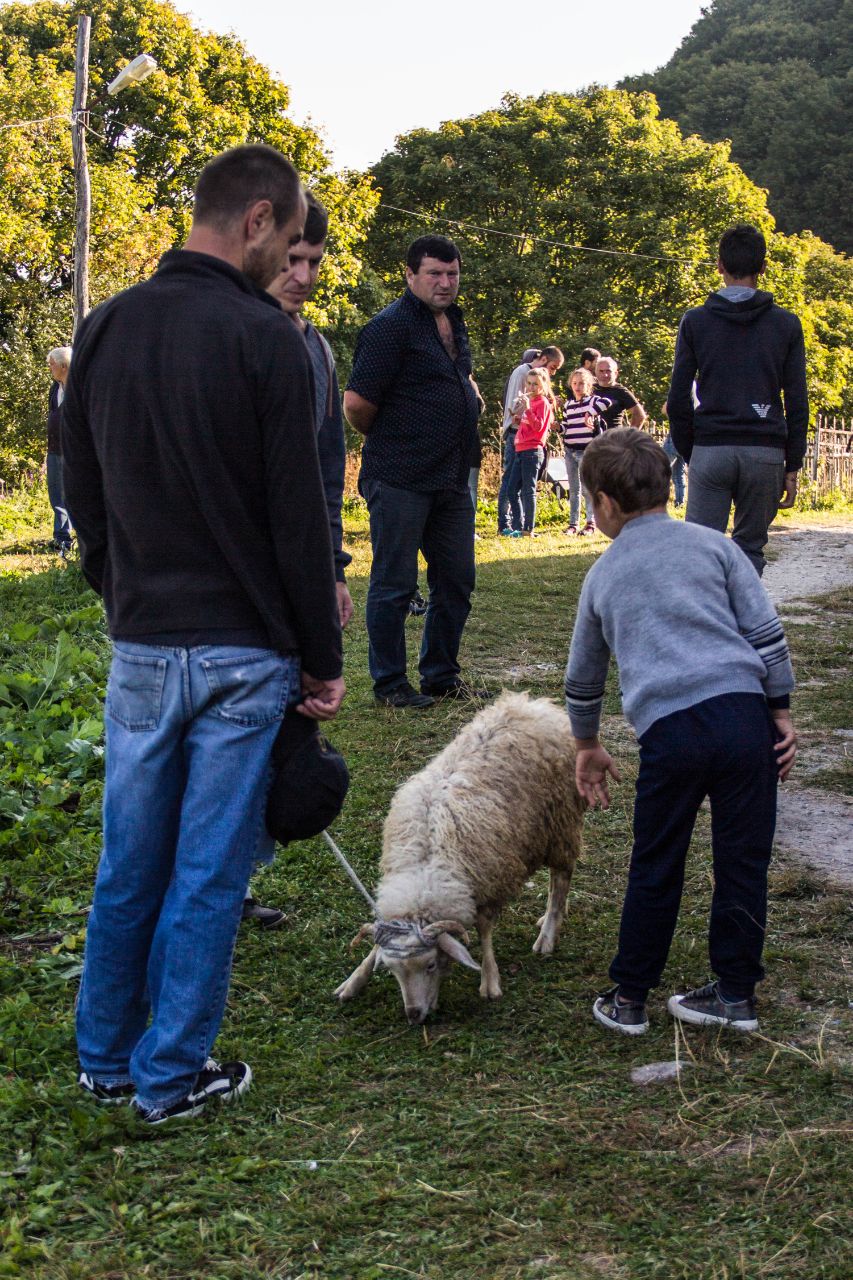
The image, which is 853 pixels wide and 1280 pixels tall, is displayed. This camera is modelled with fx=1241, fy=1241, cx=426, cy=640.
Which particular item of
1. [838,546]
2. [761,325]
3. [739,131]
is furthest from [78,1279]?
[739,131]

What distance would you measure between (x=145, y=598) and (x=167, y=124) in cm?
3678

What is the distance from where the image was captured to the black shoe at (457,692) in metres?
7.29

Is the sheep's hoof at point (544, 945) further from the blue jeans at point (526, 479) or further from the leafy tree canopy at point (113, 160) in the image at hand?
the leafy tree canopy at point (113, 160)

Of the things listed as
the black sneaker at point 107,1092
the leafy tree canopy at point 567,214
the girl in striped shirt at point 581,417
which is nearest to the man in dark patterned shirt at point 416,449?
the black sneaker at point 107,1092

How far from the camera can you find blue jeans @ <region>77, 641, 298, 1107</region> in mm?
2935

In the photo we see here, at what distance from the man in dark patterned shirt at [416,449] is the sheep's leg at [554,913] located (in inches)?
112

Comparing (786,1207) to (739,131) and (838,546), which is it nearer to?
(838,546)

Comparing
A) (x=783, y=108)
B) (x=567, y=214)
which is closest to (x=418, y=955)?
(x=567, y=214)

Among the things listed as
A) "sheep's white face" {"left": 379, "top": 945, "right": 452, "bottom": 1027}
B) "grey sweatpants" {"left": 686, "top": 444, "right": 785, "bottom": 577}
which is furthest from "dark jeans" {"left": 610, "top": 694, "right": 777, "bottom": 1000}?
"grey sweatpants" {"left": 686, "top": 444, "right": 785, "bottom": 577}

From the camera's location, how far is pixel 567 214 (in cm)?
4153

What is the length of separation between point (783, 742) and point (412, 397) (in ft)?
12.9

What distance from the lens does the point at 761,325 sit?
5992 mm

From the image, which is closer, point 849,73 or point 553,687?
point 553,687

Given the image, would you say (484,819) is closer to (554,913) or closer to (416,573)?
(554,913)
